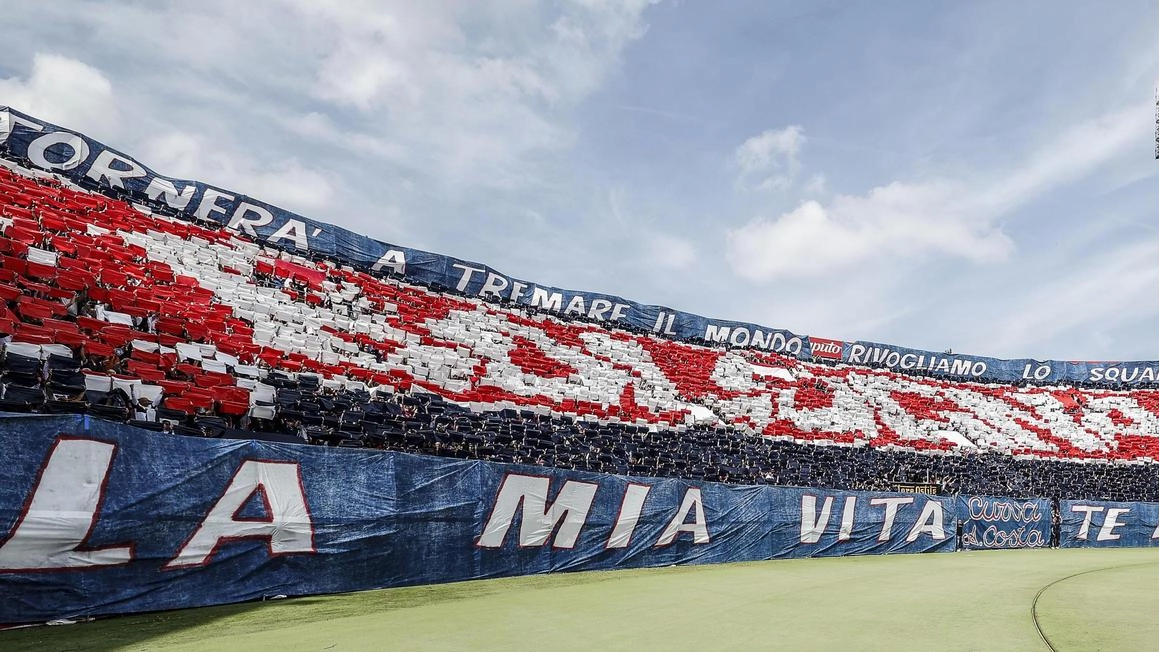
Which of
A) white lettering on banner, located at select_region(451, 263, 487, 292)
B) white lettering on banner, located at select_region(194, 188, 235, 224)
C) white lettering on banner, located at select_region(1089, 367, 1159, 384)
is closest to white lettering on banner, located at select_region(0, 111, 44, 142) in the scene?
white lettering on banner, located at select_region(194, 188, 235, 224)

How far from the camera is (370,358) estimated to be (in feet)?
83.8

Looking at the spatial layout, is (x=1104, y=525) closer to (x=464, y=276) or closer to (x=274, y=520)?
(x=464, y=276)

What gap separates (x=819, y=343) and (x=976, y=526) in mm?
26759

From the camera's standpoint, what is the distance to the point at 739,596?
11695mm

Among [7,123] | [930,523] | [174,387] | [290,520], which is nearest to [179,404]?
[174,387]

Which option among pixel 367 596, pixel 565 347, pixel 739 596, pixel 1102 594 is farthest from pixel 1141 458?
pixel 367 596

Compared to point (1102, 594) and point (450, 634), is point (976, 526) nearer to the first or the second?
point (1102, 594)

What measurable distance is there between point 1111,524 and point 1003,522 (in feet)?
18.2

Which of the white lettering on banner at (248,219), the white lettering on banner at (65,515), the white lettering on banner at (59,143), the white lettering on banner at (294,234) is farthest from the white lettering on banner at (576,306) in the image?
the white lettering on banner at (65,515)

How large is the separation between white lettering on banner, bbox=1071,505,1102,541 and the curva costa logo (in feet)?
76.8

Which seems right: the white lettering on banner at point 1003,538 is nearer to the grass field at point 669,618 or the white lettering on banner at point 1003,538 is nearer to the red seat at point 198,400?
the grass field at point 669,618

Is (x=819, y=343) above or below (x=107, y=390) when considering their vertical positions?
above

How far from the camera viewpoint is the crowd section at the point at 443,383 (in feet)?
53.4

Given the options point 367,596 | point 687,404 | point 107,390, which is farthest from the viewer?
point 687,404
